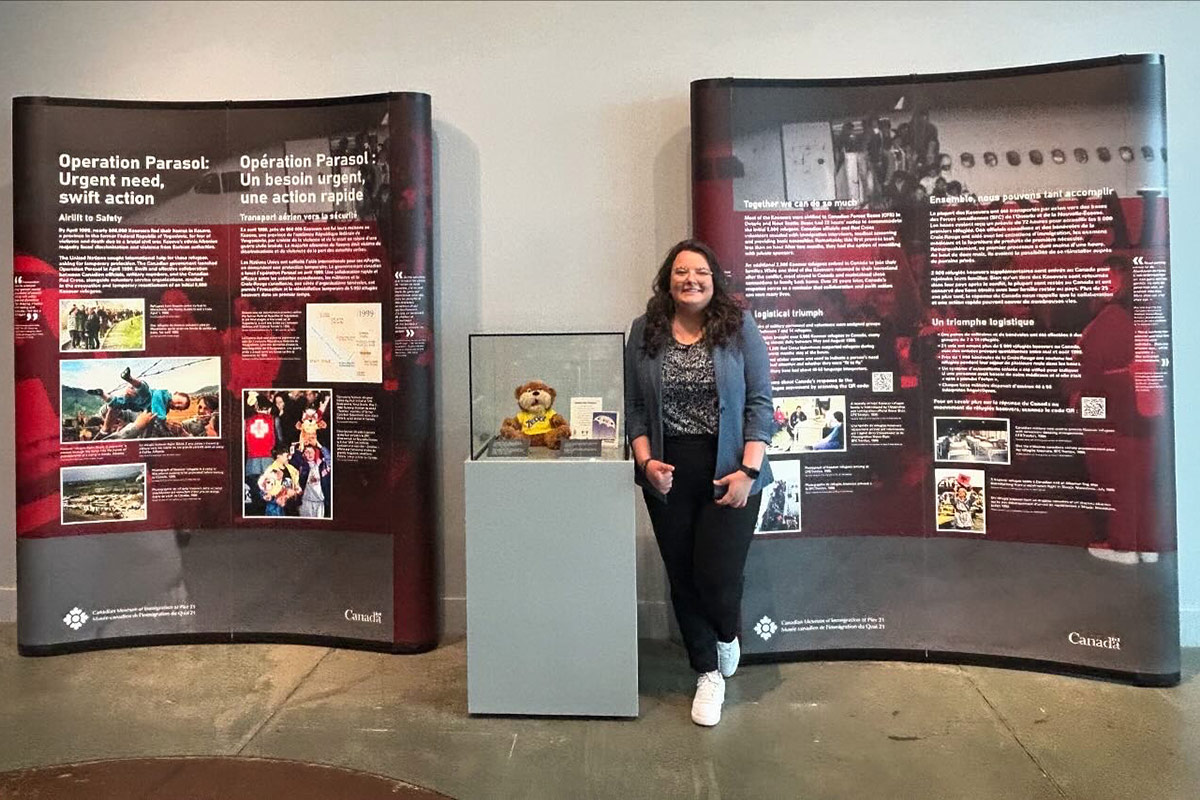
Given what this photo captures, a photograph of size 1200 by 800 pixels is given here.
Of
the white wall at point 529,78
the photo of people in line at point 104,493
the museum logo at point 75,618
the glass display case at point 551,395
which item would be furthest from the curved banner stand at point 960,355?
the museum logo at point 75,618

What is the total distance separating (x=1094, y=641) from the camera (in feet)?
10.0

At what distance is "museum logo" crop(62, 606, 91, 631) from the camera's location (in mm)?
3387

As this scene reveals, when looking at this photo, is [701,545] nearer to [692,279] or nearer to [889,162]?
[692,279]

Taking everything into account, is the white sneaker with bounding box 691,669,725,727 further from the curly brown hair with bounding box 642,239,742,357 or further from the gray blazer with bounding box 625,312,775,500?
the curly brown hair with bounding box 642,239,742,357

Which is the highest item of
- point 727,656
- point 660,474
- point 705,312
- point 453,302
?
point 453,302

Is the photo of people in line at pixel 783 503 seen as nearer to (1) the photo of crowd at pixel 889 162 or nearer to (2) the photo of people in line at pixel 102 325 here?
(1) the photo of crowd at pixel 889 162

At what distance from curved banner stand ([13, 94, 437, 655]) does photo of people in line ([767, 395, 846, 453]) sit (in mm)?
1337

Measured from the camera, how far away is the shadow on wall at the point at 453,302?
357cm

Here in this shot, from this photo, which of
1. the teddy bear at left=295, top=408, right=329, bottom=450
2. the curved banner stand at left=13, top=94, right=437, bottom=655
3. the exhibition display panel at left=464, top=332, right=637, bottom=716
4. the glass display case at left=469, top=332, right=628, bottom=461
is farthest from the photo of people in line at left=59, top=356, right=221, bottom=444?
the exhibition display panel at left=464, top=332, right=637, bottom=716

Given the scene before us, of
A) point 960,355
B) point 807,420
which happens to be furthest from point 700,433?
point 960,355

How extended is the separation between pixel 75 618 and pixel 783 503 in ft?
9.05

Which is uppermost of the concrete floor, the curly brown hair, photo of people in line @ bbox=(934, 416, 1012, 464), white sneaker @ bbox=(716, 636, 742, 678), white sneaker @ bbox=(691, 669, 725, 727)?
the curly brown hair

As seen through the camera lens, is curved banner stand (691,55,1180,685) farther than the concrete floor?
Yes

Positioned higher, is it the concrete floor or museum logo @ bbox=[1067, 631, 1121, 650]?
museum logo @ bbox=[1067, 631, 1121, 650]
